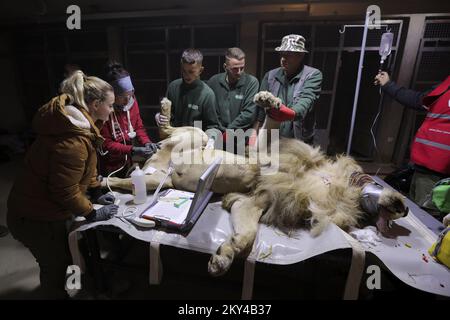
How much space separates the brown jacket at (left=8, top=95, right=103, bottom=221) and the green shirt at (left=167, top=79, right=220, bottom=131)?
100 centimetres

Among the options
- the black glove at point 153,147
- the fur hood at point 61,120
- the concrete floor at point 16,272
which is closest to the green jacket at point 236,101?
the black glove at point 153,147

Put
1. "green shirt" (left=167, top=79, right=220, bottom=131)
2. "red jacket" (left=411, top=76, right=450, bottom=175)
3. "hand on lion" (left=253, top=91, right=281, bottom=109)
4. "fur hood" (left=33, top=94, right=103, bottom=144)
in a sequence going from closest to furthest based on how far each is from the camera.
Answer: "fur hood" (left=33, top=94, right=103, bottom=144) → "hand on lion" (left=253, top=91, right=281, bottom=109) → "red jacket" (left=411, top=76, right=450, bottom=175) → "green shirt" (left=167, top=79, right=220, bottom=131)

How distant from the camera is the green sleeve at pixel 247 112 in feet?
7.22

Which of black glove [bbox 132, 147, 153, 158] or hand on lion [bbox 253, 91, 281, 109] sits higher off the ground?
hand on lion [bbox 253, 91, 281, 109]

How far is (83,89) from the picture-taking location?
130 centimetres

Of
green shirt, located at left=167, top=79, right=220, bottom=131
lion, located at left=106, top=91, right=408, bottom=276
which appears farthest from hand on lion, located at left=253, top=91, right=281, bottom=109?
green shirt, located at left=167, top=79, right=220, bottom=131

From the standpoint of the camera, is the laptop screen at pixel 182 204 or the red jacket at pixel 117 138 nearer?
the laptop screen at pixel 182 204

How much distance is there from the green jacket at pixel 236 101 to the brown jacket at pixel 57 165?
4.02ft

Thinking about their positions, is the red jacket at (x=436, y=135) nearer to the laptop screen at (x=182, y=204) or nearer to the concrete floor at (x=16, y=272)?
the laptop screen at (x=182, y=204)

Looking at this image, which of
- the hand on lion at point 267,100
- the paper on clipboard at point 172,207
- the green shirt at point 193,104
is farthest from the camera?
the green shirt at point 193,104

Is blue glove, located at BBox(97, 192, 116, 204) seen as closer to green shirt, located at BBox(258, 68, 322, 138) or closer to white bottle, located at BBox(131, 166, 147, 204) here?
white bottle, located at BBox(131, 166, 147, 204)

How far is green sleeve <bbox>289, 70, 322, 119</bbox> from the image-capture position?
6.15ft
